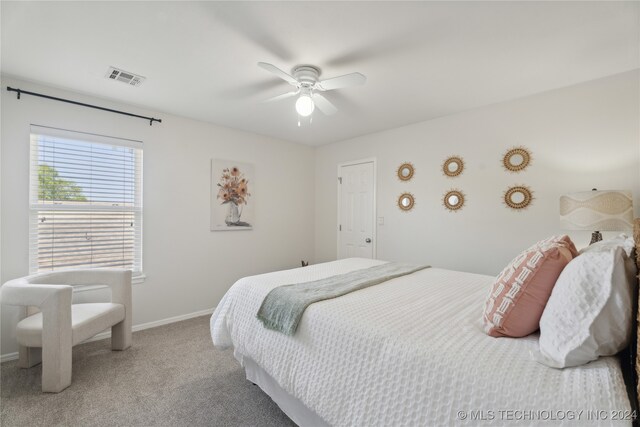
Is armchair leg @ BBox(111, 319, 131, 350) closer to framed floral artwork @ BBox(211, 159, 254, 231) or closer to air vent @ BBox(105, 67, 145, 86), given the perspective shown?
framed floral artwork @ BBox(211, 159, 254, 231)

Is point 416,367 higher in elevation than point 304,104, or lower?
lower

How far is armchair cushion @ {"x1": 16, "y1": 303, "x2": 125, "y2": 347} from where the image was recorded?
6.46 feet

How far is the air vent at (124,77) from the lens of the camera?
2.29 metres

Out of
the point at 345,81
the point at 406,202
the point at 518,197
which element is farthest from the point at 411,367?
the point at 406,202

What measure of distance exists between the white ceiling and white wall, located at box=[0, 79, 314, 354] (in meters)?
0.34

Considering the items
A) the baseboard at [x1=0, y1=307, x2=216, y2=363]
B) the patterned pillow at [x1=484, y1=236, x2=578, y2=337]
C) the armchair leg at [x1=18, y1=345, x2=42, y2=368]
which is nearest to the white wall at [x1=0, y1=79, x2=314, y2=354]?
the baseboard at [x1=0, y1=307, x2=216, y2=363]

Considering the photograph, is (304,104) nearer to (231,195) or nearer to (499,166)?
(231,195)

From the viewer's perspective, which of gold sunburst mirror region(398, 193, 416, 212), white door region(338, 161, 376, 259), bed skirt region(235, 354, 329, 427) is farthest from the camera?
white door region(338, 161, 376, 259)

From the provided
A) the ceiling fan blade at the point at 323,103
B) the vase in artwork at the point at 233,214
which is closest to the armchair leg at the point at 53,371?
the vase in artwork at the point at 233,214

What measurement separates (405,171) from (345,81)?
1961 millimetres

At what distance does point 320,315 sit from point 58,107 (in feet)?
10.3

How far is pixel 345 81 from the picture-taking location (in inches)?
79.0

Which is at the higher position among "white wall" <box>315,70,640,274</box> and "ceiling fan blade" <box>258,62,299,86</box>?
"ceiling fan blade" <box>258,62,299,86</box>

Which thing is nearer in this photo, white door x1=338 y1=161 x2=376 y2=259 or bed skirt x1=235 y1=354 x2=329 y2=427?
bed skirt x1=235 y1=354 x2=329 y2=427
